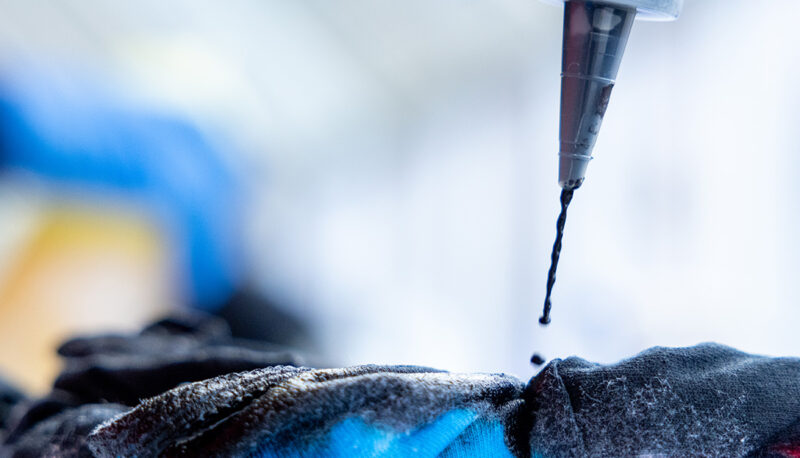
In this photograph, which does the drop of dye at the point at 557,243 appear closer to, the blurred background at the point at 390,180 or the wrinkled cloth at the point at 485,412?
the wrinkled cloth at the point at 485,412

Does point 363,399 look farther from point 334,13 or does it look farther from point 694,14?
point 334,13

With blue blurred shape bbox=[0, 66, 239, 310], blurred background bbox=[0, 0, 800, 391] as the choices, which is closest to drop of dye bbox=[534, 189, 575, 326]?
blurred background bbox=[0, 0, 800, 391]

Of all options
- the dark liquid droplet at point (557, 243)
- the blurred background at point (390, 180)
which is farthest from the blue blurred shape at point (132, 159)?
the dark liquid droplet at point (557, 243)

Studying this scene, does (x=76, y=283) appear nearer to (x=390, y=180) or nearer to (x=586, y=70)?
(x=390, y=180)

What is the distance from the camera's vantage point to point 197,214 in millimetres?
2266

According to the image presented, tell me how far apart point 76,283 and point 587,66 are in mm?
1932

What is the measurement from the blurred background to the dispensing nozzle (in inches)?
35.3

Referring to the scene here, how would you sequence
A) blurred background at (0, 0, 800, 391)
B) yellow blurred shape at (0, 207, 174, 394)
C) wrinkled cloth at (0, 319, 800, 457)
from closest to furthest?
1. wrinkled cloth at (0, 319, 800, 457)
2. blurred background at (0, 0, 800, 391)
3. yellow blurred shape at (0, 207, 174, 394)

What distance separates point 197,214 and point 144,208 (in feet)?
0.56

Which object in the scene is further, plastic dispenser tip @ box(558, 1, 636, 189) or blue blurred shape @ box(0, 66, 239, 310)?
blue blurred shape @ box(0, 66, 239, 310)

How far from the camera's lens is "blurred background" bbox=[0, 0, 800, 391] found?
1.20 meters

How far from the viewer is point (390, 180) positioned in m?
2.14

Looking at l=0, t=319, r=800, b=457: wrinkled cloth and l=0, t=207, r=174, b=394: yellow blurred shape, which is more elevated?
l=0, t=319, r=800, b=457: wrinkled cloth

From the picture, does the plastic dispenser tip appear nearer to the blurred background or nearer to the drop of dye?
the drop of dye
